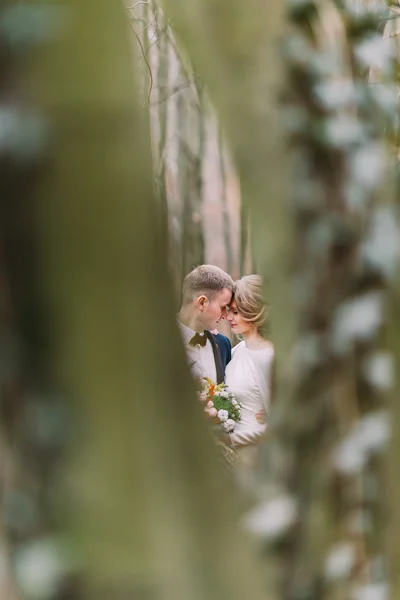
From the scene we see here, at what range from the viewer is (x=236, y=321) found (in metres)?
1.11

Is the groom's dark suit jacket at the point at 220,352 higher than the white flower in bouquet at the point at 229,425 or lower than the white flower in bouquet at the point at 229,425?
higher

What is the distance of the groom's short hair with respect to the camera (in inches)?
43.5

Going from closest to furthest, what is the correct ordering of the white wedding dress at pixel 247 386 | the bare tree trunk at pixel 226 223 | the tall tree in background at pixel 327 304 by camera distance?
the tall tree in background at pixel 327 304, the bare tree trunk at pixel 226 223, the white wedding dress at pixel 247 386

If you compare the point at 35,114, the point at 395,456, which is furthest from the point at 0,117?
the point at 395,456

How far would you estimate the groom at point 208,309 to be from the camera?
3.60ft

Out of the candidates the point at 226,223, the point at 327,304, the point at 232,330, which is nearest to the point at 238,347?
the point at 232,330

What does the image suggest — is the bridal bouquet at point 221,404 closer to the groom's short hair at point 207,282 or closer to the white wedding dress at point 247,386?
the white wedding dress at point 247,386

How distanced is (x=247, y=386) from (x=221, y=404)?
0.05 metres

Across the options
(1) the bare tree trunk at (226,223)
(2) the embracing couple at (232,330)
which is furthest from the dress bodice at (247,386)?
(1) the bare tree trunk at (226,223)

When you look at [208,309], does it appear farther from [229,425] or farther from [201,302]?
[229,425]

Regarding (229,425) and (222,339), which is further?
(222,339)

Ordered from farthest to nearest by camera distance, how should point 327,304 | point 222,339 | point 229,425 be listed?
point 222,339
point 229,425
point 327,304

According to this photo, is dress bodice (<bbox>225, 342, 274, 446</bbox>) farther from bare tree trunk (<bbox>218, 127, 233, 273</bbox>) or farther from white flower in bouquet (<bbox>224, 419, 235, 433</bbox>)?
bare tree trunk (<bbox>218, 127, 233, 273</bbox>)

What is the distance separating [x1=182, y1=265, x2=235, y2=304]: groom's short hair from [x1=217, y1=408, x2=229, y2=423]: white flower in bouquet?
17 centimetres
